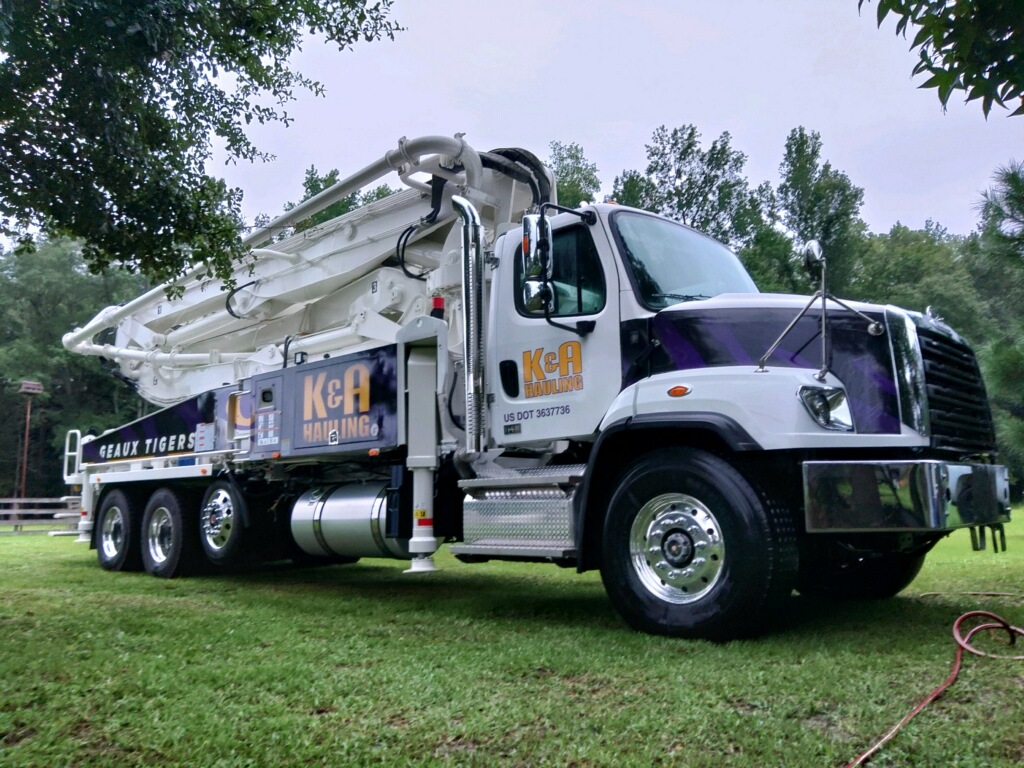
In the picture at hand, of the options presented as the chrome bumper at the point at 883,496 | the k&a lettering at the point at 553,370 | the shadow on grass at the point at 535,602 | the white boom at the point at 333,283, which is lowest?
the shadow on grass at the point at 535,602

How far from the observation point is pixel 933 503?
14.6 feet

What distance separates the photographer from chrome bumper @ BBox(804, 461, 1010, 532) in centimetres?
445

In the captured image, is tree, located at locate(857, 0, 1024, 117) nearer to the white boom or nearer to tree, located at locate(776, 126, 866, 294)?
the white boom

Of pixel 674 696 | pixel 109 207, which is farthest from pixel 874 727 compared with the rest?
pixel 109 207

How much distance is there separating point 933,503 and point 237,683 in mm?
3412

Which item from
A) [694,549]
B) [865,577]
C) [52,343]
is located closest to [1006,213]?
[865,577]

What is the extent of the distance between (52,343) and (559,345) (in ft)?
124

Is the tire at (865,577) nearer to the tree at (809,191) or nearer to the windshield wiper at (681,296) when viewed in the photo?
the windshield wiper at (681,296)

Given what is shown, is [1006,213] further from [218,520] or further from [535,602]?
[218,520]

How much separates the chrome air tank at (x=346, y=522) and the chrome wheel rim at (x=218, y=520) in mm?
926

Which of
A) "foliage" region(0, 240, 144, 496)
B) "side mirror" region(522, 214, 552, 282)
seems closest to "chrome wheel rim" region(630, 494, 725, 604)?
"side mirror" region(522, 214, 552, 282)

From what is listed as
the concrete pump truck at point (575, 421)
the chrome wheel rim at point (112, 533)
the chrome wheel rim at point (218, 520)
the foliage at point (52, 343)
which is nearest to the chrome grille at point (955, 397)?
the concrete pump truck at point (575, 421)

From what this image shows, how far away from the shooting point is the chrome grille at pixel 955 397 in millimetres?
4930

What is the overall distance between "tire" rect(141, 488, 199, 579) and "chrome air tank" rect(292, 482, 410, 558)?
1544 millimetres
